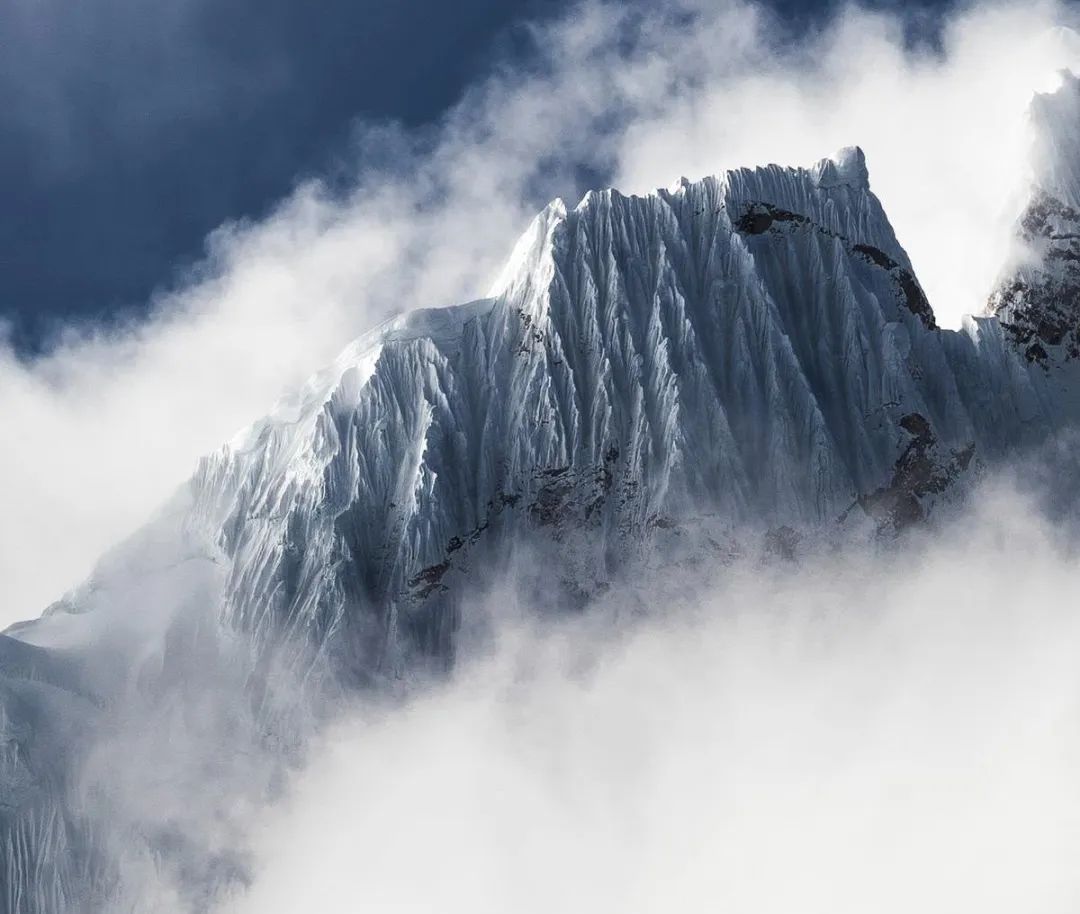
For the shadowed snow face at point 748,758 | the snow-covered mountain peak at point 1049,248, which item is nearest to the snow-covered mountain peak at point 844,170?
the snow-covered mountain peak at point 1049,248

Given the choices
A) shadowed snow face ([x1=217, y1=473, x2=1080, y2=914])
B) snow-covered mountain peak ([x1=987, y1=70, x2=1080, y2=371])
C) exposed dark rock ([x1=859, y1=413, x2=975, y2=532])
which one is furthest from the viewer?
snow-covered mountain peak ([x1=987, y1=70, x2=1080, y2=371])

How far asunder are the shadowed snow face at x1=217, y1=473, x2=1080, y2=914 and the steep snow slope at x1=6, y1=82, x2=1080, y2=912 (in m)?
4.21

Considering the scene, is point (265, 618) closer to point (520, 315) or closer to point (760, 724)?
point (520, 315)

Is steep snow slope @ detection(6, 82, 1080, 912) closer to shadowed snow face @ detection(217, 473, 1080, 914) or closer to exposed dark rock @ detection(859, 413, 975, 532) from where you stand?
exposed dark rock @ detection(859, 413, 975, 532)

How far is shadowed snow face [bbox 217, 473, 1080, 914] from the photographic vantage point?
8225 cm

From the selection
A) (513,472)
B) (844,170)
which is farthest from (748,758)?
(844,170)

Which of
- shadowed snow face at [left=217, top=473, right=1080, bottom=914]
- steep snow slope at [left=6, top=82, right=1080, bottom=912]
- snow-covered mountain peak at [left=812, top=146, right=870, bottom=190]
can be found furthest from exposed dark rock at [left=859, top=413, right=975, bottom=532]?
snow-covered mountain peak at [left=812, top=146, right=870, bottom=190]

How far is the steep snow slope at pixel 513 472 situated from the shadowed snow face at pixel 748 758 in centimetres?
421

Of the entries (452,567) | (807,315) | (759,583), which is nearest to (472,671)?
(452,567)

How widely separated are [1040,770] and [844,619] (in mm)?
25982

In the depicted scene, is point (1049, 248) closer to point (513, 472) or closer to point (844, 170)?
point (844, 170)

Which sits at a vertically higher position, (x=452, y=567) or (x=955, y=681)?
(x=452, y=567)

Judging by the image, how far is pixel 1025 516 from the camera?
91.9 metres

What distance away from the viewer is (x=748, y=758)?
93.0 m
